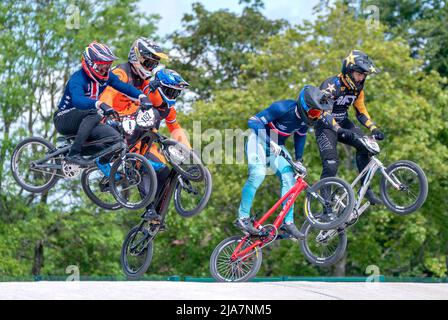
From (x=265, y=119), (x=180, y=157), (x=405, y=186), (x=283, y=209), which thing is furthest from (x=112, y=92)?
(x=405, y=186)

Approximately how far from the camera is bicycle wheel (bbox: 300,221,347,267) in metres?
15.8

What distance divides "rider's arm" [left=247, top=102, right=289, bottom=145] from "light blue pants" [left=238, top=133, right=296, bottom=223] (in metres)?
0.10

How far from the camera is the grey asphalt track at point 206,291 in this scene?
39.4ft

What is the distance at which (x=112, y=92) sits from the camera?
49.1 ft

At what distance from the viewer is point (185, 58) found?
145ft

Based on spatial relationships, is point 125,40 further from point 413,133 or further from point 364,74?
point 364,74

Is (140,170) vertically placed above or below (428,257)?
above

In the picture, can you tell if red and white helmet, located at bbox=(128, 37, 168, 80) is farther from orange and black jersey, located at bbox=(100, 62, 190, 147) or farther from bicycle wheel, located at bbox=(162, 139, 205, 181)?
bicycle wheel, located at bbox=(162, 139, 205, 181)

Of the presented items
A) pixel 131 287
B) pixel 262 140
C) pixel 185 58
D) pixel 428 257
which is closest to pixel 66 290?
pixel 131 287

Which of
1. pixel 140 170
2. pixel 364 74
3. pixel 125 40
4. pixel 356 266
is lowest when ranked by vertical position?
pixel 356 266

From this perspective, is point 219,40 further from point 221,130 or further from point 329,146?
point 329,146

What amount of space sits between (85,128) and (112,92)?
33.0 inches
